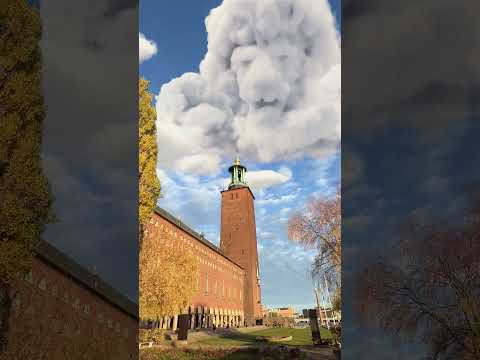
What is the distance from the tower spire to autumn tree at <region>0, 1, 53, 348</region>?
57.1 m

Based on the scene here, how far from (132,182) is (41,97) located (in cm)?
517

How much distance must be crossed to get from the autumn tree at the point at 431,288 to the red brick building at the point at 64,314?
6.54 m

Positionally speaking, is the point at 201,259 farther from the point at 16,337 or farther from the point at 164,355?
the point at 16,337

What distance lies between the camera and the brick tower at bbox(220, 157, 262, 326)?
207 feet

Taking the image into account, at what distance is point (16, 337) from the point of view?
6.80 meters

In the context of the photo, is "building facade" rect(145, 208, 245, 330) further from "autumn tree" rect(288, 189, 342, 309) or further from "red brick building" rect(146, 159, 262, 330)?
"autumn tree" rect(288, 189, 342, 309)

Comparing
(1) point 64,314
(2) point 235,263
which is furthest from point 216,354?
(2) point 235,263

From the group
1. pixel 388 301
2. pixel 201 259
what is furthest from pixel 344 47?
pixel 201 259

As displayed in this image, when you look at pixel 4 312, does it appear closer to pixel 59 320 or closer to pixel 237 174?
pixel 59 320

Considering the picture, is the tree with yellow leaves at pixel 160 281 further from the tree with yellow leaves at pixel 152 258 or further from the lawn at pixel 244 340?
the lawn at pixel 244 340

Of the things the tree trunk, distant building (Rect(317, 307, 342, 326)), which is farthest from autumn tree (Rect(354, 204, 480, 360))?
distant building (Rect(317, 307, 342, 326))

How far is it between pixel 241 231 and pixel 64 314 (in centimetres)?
5473

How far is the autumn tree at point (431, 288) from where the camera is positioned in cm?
754

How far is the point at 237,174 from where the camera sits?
66312mm
